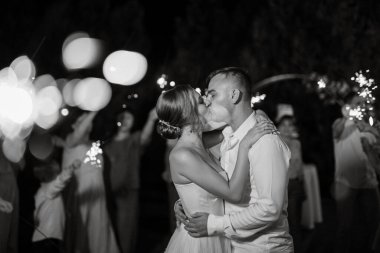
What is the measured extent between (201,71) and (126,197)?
1496 centimetres

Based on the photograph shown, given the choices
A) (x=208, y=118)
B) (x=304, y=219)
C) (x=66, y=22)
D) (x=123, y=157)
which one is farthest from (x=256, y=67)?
(x=208, y=118)

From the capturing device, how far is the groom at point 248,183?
9.55 ft

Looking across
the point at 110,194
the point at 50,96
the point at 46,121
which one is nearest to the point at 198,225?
the point at 110,194

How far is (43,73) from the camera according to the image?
57.7ft

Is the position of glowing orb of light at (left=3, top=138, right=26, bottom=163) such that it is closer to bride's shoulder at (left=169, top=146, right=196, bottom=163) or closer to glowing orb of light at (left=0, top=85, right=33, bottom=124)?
glowing orb of light at (left=0, top=85, right=33, bottom=124)

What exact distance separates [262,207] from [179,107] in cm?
91

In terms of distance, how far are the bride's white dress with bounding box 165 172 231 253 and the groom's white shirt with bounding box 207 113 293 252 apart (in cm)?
15

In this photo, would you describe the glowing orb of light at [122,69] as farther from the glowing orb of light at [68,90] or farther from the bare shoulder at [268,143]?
the bare shoulder at [268,143]

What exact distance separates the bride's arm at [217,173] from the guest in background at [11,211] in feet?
8.76

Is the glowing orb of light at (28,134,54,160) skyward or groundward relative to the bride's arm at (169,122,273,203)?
groundward

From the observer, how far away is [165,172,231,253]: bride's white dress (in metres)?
3.37

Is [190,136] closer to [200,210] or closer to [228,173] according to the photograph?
[228,173]

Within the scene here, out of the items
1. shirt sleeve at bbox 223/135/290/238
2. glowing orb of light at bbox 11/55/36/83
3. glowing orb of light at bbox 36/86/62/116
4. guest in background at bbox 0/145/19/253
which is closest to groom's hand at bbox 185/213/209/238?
shirt sleeve at bbox 223/135/290/238

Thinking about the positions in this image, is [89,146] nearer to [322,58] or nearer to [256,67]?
[322,58]
